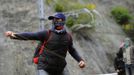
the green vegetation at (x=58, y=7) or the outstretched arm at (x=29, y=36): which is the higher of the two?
the outstretched arm at (x=29, y=36)

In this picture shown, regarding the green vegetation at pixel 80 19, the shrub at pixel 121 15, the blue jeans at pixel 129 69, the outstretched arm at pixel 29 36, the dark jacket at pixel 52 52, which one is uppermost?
the outstretched arm at pixel 29 36

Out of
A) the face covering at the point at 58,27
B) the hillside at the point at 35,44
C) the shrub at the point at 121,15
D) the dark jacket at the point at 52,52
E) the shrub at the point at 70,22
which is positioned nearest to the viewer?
the dark jacket at the point at 52,52

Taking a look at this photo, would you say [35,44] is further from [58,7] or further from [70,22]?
[58,7]

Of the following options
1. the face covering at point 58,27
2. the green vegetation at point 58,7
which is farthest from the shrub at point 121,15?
the face covering at point 58,27

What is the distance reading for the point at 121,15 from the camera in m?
26.9

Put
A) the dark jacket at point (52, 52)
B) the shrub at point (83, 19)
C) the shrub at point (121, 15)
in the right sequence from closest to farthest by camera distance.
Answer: the dark jacket at point (52, 52), the shrub at point (83, 19), the shrub at point (121, 15)

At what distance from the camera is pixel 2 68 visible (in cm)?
1708

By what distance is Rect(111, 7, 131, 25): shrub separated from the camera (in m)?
27.0

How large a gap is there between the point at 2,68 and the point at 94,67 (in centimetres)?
571

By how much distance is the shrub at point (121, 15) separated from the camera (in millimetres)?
26953

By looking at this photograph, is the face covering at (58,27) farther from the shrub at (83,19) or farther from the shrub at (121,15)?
the shrub at (121,15)

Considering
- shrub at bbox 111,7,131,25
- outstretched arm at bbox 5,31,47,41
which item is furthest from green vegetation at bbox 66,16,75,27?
outstretched arm at bbox 5,31,47,41

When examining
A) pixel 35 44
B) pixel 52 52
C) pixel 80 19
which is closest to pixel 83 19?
pixel 80 19

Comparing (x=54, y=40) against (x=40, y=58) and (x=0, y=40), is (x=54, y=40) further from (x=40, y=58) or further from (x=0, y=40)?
(x=0, y=40)
